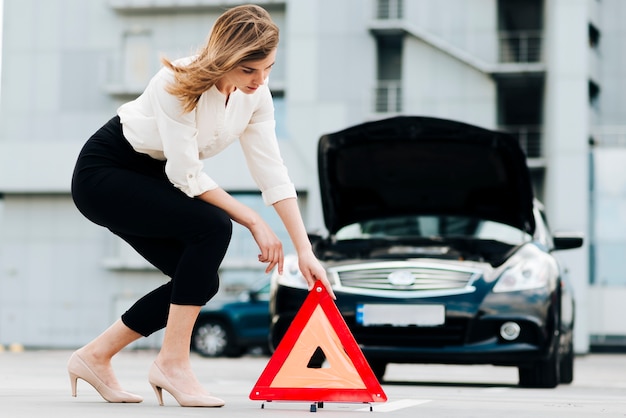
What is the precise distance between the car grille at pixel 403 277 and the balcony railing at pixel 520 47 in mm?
24313

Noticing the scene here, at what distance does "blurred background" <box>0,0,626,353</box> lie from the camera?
2950cm

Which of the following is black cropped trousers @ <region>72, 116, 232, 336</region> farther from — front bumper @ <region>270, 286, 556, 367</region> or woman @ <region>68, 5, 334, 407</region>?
front bumper @ <region>270, 286, 556, 367</region>

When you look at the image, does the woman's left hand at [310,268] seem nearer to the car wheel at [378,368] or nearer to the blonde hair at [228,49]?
the blonde hair at [228,49]

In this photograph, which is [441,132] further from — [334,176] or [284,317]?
[284,317]

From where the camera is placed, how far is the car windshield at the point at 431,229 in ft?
28.4

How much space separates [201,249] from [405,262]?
3.50 m

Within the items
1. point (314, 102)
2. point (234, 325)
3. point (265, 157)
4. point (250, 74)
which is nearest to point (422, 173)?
point (265, 157)

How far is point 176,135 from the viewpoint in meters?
4.47

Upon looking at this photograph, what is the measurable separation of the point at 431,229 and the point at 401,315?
1144 mm

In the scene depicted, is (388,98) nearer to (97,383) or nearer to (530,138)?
(530,138)

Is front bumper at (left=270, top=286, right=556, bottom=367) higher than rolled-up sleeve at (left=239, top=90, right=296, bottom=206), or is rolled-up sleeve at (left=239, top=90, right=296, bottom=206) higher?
rolled-up sleeve at (left=239, top=90, right=296, bottom=206)

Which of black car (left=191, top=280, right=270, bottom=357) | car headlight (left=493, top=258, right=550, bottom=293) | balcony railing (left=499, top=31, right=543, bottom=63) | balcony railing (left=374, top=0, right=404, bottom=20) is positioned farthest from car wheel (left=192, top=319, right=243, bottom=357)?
balcony railing (left=499, top=31, right=543, bottom=63)

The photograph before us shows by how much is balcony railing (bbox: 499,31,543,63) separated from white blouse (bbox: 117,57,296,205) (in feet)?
89.8

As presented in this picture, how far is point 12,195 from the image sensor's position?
34125 mm
